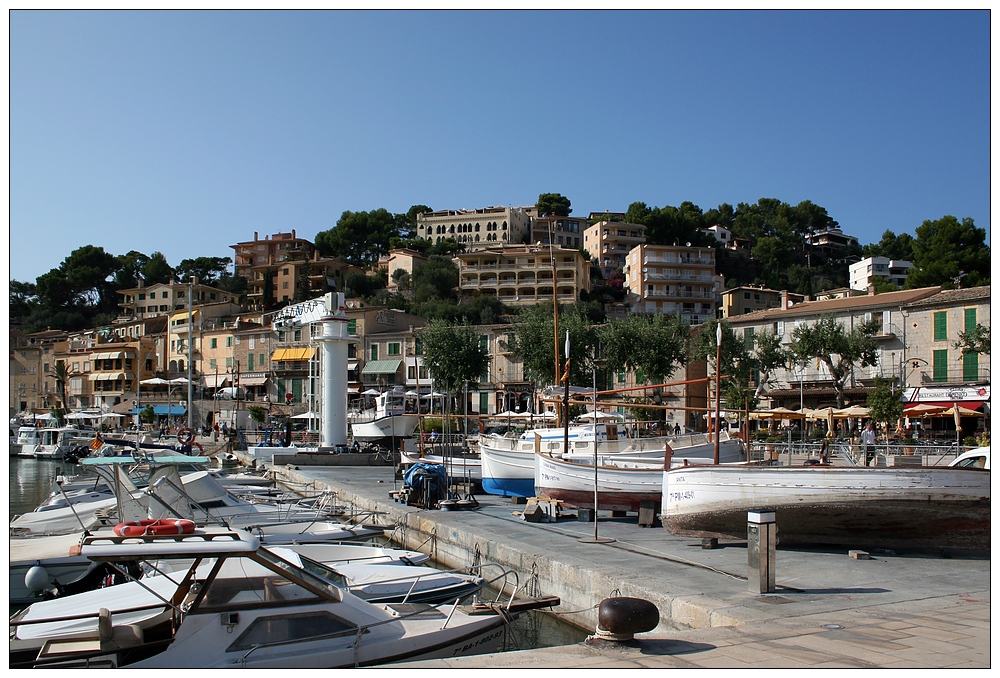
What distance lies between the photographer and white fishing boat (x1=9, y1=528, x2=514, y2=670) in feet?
25.7

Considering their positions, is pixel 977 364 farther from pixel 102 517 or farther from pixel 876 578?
pixel 102 517

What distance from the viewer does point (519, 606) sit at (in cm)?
992

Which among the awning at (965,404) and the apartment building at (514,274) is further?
the apartment building at (514,274)

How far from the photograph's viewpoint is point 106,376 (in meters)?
76.9

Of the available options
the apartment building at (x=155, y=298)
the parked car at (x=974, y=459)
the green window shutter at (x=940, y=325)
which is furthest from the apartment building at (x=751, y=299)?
the parked car at (x=974, y=459)

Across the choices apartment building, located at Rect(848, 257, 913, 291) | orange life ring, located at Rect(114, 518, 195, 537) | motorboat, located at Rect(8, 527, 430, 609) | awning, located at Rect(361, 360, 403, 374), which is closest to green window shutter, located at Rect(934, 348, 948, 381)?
motorboat, located at Rect(8, 527, 430, 609)

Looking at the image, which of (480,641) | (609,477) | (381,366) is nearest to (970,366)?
(609,477)

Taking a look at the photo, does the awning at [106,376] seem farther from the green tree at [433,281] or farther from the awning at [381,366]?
the green tree at [433,281]

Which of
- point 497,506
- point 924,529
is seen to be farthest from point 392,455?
point 924,529

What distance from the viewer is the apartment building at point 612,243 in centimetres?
10738

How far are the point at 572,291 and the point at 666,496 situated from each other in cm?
7274

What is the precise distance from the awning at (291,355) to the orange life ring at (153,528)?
5709 centimetres

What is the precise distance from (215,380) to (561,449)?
172ft

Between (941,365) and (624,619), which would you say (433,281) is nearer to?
(941,365)
